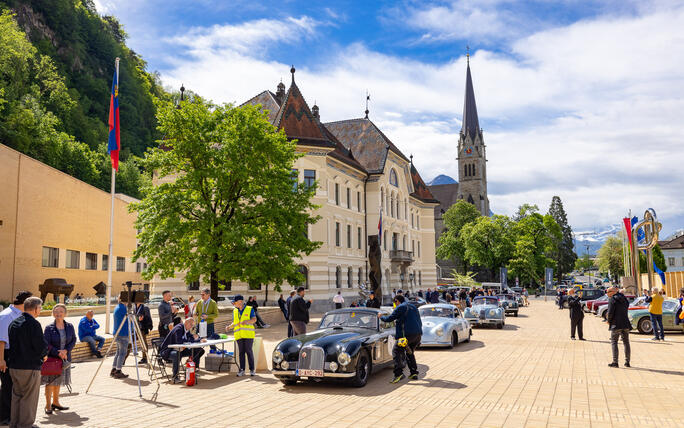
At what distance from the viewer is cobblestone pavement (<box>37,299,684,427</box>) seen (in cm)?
812

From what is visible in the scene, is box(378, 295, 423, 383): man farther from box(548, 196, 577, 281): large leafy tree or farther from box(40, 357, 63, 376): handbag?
box(548, 196, 577, 281): large leafy tree

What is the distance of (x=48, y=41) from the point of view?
260 feet

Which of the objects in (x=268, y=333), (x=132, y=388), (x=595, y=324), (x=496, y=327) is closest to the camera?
(x=132, y=388)

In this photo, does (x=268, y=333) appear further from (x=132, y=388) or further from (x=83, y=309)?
(x=83, y=309)

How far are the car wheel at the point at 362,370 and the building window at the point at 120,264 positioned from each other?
4820cm

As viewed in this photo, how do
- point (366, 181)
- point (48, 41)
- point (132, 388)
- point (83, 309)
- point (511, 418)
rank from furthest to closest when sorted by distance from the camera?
point (48, 41) < point (366, 181) < point (83, 309) < point (132, 388) < point (511, 418)

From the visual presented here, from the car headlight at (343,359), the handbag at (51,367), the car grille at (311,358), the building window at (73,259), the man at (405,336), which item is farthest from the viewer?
the building window at (73,259)

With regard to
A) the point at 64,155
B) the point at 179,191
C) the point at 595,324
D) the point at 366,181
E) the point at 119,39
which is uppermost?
the point at 119,39

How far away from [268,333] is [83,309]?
50.9ft

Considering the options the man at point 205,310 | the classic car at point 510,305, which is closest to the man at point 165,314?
the man at point 205,310

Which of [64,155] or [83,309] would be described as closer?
[83,309]

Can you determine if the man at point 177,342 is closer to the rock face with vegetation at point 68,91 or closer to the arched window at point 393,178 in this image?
the arched window at point 393,178

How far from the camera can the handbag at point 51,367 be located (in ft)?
28.9

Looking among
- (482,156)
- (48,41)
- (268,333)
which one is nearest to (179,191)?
(268,333)
